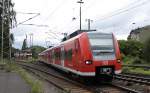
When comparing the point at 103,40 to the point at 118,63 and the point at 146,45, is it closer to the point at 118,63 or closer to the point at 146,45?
the point at 118,63

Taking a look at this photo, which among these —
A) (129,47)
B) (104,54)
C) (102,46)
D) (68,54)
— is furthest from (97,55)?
(129,47)

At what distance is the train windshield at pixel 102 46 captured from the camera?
19922 mm

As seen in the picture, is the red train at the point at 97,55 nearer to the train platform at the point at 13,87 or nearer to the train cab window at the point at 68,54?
the train cab window at the point at 68,54

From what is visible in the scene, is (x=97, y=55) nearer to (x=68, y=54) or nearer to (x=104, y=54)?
(x=104, y=54)

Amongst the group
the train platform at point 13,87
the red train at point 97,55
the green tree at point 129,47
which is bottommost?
the train platform at point 13,87

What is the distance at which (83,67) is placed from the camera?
19719 millimetres

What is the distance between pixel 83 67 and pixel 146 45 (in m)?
16.2

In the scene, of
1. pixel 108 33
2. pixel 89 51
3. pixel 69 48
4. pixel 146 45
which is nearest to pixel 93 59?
pixel 89 51

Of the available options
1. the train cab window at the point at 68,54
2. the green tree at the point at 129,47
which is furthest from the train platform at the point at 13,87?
the green tree at the point at 129,47

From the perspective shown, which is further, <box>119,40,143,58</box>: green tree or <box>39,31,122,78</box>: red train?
<box>119,40,143,58</box>: green tree

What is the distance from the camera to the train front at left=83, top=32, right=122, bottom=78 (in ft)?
64.6

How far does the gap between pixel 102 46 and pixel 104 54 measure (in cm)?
45

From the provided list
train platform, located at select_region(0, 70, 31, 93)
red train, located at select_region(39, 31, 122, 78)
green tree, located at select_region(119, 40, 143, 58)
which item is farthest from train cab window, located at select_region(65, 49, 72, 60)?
green tree, located at select_region(119, 40, 143, 58)

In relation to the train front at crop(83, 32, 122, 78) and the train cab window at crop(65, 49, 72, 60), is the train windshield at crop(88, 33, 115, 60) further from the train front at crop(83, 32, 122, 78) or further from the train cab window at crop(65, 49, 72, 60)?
the train cab window at crop(65, 49, 72, 60)
